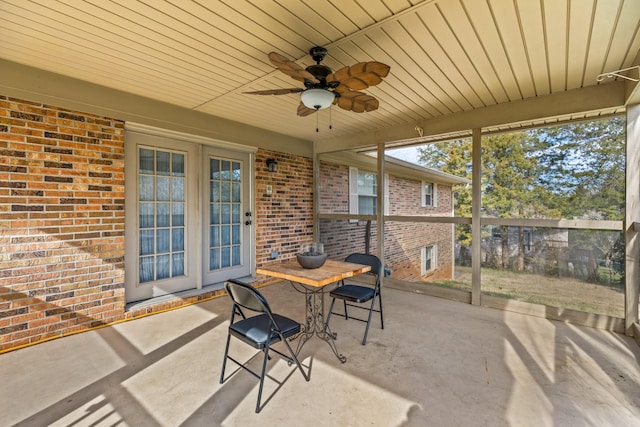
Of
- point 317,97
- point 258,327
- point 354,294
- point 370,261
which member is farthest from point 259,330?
point 317,97

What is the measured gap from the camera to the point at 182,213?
420 centimetres

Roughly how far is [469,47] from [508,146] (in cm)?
201

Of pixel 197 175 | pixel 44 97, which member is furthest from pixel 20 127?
pixel 197 175

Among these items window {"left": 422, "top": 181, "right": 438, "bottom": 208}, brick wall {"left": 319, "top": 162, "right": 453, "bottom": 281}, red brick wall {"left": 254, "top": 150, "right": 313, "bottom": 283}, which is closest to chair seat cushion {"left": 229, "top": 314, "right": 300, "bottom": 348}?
red brick wall {"left": 254, "top": 150, "right": 313, "bottom": 283}

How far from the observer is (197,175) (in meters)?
4.32

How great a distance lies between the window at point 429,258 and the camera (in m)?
4.75

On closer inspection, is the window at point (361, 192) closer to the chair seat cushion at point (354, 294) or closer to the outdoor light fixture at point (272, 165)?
the outdoor light fixture at point (272, 165)

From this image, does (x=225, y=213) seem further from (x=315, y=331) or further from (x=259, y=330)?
(x=259, y=330)

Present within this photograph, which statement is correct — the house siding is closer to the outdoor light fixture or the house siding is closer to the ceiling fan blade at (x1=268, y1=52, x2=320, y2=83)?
the outdoor light fixture

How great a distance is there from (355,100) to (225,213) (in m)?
2.98

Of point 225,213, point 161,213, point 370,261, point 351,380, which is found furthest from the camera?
point 225,213

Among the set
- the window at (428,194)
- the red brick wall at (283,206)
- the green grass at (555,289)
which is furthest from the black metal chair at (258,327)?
the window at (428,194)

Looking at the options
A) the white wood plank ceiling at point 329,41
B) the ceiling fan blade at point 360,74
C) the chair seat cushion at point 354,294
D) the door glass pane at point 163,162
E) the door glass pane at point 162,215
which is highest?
Answer: the white wood plank ceiling at point 329,41

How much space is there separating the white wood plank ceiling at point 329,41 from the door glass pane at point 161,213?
2.95 ft
